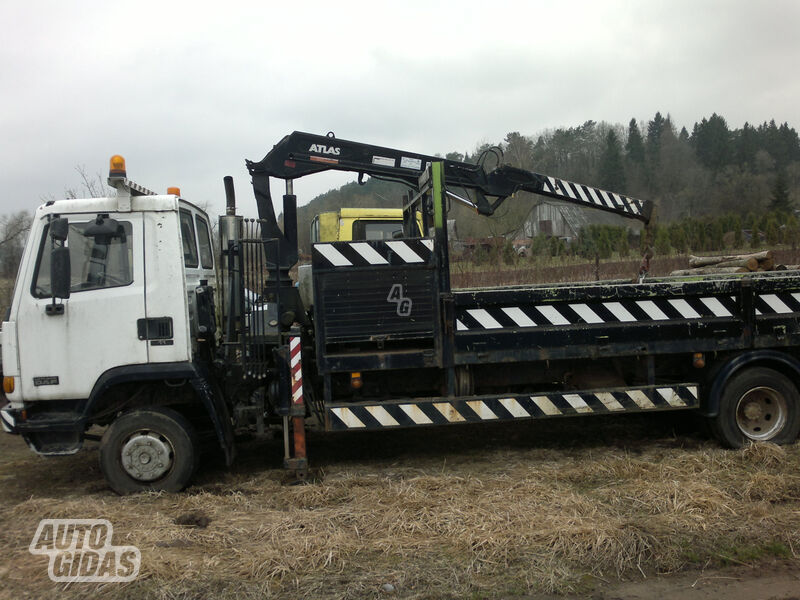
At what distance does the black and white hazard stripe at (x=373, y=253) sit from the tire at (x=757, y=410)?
3.24m

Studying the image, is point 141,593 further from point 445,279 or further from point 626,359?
point 626,359

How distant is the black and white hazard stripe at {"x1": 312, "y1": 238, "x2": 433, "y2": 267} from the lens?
5520 millimetres

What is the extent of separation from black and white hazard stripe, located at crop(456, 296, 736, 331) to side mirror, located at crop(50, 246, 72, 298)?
3.26 m

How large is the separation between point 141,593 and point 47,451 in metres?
2.20

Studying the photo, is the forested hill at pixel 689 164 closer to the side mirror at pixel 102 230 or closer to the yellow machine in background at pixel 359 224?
the yellow machine in background at pixel 359 224

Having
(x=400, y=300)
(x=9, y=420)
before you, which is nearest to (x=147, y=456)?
(x=9, y=420)

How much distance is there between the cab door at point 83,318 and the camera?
516 centimetres

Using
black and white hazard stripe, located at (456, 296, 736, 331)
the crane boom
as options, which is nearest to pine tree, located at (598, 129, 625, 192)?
the crane boom

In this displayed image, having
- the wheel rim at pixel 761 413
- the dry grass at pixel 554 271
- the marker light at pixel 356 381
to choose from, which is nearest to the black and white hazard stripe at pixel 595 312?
the wheel rim at pixel 761 413

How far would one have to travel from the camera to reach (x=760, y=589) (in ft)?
11.8

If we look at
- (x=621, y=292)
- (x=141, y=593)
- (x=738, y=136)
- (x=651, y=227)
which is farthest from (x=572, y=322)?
(x=738, y=136)

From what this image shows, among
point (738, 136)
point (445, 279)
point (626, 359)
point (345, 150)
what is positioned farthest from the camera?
point (738, 136)

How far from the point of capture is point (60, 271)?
16.0 feet

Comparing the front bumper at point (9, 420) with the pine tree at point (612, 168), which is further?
the pine tree at point (612, 168)
